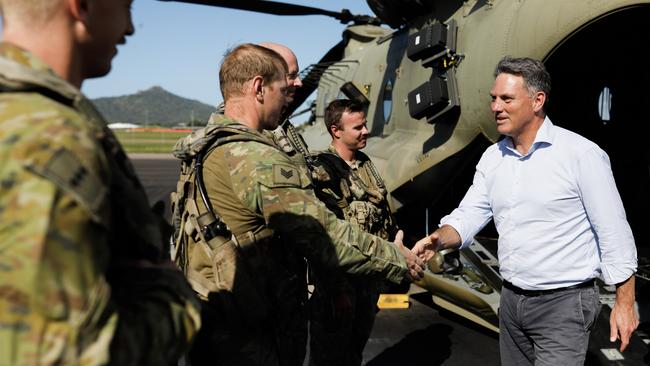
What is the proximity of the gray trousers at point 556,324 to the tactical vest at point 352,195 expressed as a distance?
131cm

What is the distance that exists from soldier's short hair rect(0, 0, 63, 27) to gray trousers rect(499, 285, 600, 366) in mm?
2431

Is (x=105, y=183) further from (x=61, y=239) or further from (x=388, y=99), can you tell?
(x=388, y=99)

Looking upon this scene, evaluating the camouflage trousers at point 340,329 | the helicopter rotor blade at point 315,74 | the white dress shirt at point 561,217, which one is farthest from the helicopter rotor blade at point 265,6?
the white dress shirt at point 561,217

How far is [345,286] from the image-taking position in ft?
11.2

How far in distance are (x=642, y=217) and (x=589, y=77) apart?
1551 mm

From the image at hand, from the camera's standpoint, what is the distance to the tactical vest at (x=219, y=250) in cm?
221

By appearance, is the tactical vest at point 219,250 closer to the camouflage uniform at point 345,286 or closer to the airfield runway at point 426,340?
the camouflage uniform at point 345,286

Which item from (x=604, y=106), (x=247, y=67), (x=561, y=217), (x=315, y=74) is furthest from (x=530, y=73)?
(x=315, y=74)

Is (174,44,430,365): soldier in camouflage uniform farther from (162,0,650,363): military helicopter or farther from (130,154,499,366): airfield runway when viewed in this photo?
(130,154,499,366): airfield runway

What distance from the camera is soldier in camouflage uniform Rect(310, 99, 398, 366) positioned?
348 cm

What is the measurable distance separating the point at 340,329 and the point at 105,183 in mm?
2771

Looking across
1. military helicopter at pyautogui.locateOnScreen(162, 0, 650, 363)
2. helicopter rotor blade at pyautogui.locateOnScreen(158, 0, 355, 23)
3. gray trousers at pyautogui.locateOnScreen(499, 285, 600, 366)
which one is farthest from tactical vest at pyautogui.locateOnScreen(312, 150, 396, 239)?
helicopter rotor blade at pyautogui.locateOnScreen(158, 0, 355, 23)

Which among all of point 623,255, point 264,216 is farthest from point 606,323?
point 264,216

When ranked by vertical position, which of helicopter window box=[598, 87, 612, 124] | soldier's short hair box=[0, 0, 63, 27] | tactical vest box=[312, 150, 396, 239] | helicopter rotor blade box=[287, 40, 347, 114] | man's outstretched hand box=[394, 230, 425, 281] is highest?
helicopter rotor blade box=[287, 40, 347, 114]
